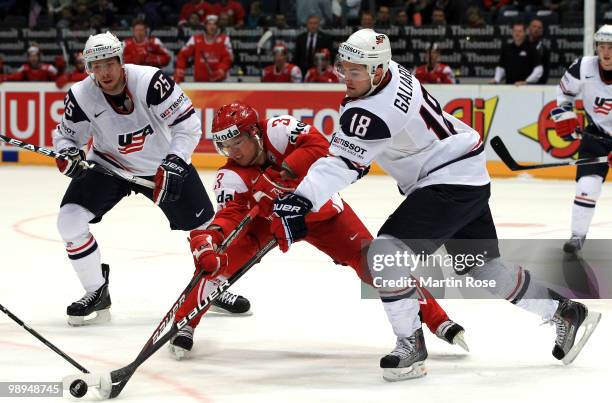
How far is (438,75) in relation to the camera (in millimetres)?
11156

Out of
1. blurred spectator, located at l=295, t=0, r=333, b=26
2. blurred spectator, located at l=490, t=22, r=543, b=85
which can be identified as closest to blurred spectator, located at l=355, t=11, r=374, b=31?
blurred spectator, located at l=295, t=0, r=333, b=26

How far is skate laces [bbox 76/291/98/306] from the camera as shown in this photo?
15.9 ft

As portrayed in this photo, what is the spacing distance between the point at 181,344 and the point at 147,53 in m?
8.14

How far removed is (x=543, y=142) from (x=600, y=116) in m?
3.97

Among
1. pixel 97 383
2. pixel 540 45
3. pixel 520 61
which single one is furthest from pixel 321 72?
pixel 97 383

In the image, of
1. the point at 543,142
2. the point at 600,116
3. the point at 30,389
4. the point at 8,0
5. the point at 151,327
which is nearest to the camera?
the point at 30,389

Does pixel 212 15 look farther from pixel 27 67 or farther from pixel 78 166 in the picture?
pixel 78 166

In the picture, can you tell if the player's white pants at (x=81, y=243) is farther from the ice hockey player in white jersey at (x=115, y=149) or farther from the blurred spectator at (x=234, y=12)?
the blurred spectator at (x=234, y=12)

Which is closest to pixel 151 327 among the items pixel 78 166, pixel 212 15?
pixel 78 166

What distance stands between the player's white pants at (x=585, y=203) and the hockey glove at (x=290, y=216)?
330cm

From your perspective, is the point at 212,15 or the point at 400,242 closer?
the point at 400,242

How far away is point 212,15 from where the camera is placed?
1194 centimetres

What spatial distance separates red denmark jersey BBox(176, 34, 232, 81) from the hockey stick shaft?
7.92 meters

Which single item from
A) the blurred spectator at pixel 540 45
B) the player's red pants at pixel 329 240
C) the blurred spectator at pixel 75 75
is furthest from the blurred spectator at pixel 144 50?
the player's red pants at pixel 329 240
